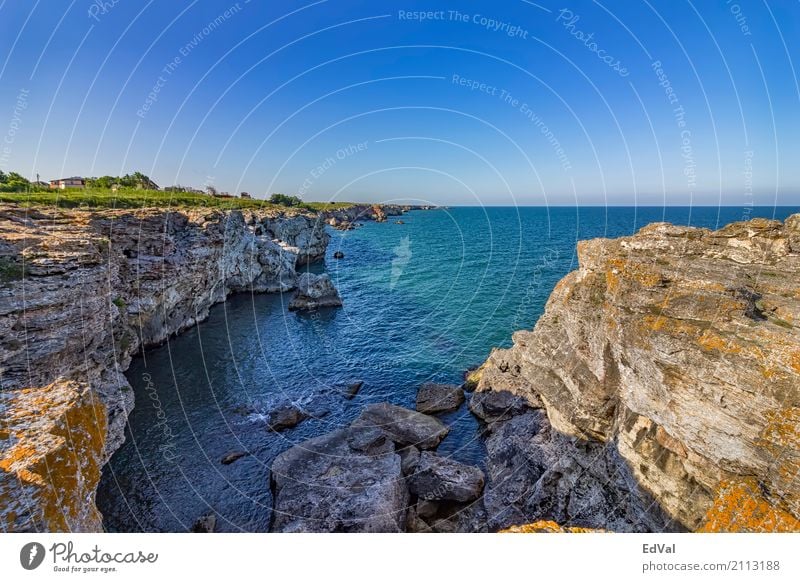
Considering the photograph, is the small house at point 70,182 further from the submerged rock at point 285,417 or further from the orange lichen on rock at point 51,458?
the orange lichen on rock at point 51,458

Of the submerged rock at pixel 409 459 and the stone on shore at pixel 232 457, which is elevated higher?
the submerged rock at pixel 409 459

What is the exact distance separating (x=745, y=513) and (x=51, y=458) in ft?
54.6

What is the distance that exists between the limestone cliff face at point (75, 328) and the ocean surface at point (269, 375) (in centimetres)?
412

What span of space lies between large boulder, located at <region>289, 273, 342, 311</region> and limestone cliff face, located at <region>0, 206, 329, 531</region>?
13.7 meters

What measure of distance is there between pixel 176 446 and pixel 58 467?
877 inches

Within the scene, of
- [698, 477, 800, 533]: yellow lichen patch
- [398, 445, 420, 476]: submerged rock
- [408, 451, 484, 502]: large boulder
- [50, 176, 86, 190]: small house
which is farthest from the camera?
[50, 176, 86, 190]: small house

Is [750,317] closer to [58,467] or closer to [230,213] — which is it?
[58,467]

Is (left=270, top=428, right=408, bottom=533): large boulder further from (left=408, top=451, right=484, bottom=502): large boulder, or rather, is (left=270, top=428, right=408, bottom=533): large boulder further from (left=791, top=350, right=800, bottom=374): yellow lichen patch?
(left=791, top=350, right=800, bottom=374): yellow lichen patch

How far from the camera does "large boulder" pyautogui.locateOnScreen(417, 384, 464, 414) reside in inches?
1214

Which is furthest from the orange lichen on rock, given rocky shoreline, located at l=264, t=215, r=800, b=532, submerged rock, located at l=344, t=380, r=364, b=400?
submerged rock, located at l=344, t=380, r=364, b=400

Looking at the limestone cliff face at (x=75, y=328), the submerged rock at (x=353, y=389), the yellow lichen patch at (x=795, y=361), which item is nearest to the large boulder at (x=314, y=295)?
the limestone cliff face at (x=75, y=328)

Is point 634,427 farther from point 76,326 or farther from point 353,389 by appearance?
point 76,326

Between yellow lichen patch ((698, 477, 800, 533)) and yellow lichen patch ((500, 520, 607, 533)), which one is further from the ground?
yellow lichen patch ((500, 520, 607, 533))

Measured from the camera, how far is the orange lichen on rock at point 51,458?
6.63 m
